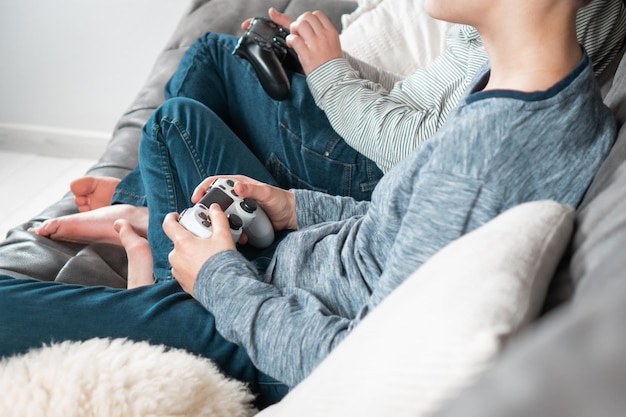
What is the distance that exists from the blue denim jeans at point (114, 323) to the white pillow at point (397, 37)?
86 centimetres

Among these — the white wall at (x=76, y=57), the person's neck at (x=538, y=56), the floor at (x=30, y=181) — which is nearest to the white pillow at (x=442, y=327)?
the person's neck at (x=538, y=56)

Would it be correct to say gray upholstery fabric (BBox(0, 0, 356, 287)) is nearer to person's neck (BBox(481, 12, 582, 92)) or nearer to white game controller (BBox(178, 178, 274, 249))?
white game controller (BBox(178, 178, 274, 249))

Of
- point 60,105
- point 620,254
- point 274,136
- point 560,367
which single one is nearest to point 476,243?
point 620,254

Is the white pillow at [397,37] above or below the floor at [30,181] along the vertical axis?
above

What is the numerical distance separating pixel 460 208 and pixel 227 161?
553mm

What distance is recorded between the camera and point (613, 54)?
3.64 feet

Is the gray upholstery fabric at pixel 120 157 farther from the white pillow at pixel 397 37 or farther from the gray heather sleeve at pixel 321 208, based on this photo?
the gray heather sleeve at pixel 321 208

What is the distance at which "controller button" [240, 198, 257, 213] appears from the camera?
101cm

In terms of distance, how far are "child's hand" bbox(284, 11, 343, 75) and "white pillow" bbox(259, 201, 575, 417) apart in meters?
0.77

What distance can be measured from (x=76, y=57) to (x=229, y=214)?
170cm

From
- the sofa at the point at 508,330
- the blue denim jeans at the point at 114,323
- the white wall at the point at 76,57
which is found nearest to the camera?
the sofa at the point at 508,330

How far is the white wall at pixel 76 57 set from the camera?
2.35 meters

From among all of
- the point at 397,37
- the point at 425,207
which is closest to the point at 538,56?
the point at 425,207

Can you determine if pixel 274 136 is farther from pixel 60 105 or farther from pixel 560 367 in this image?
pixel 60 105
